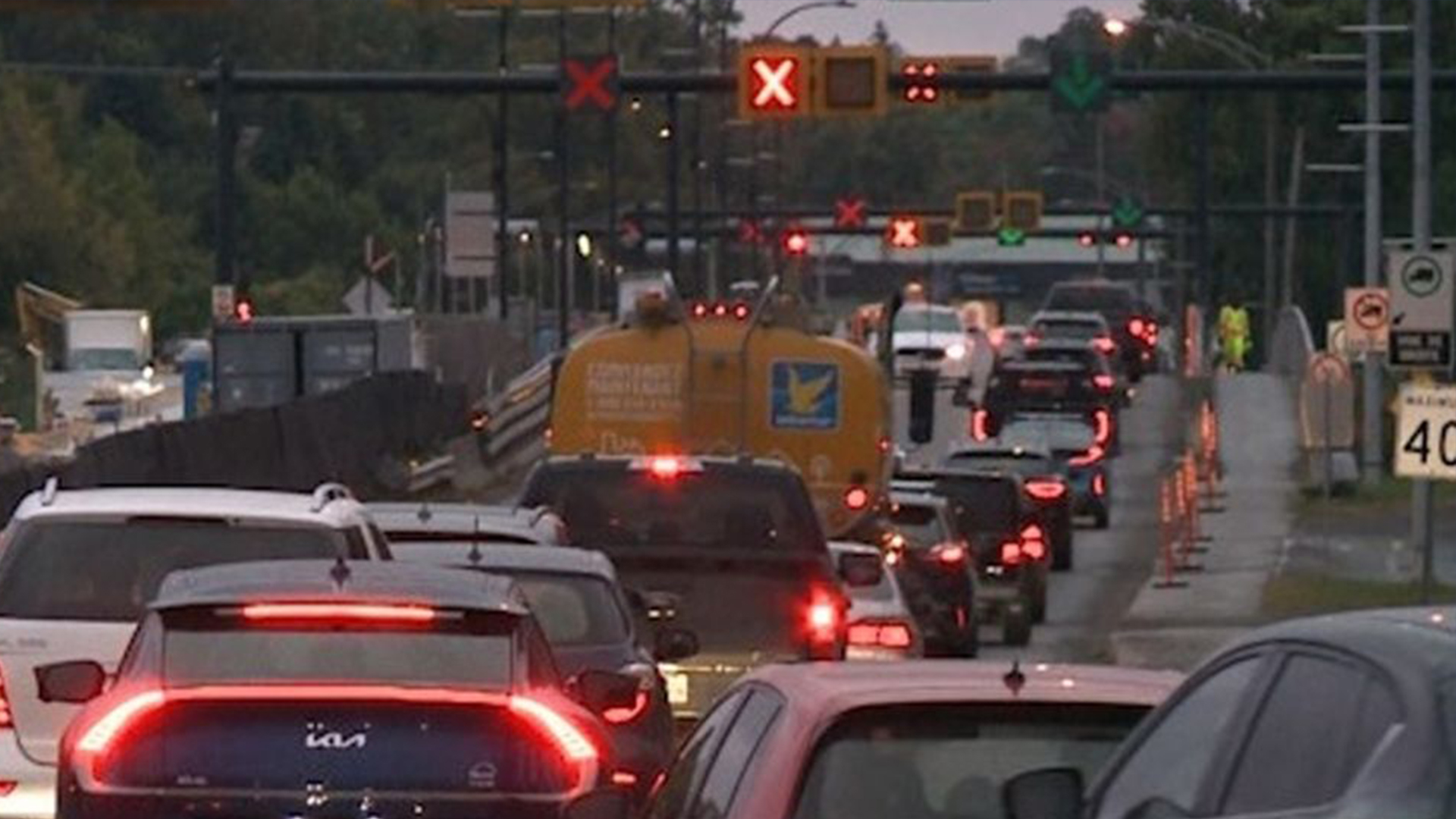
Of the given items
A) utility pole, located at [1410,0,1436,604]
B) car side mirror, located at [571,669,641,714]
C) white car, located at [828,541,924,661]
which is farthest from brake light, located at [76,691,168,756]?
utility pole, located at [1410,0,1436,604]

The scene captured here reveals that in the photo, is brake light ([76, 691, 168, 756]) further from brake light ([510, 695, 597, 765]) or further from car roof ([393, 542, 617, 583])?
car roof ([393, 542, 617, 583])

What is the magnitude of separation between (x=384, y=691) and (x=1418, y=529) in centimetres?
2958

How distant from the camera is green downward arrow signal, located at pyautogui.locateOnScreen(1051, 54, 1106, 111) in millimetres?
49719

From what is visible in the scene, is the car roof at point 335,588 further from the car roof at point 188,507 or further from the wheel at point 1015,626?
the wheel at point 1015,626

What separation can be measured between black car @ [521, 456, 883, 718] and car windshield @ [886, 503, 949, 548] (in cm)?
920

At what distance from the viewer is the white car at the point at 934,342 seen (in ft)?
269

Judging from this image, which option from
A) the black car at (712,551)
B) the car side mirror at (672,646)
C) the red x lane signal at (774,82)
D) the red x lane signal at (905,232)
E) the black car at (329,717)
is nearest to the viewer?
the black car at (329,717)

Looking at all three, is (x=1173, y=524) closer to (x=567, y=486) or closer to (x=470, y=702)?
(x=567, y=486)

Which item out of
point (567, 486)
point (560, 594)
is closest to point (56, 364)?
point (567, 486)

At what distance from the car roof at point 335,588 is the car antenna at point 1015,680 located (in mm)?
2720

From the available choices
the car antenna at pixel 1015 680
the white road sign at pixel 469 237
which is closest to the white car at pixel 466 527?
the car antenna at pixel 1015 680

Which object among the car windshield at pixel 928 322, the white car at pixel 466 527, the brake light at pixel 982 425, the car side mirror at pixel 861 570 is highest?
the white car at pixel 466 527

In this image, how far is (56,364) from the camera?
102m

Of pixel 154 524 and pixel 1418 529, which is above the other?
pixel 154 524
